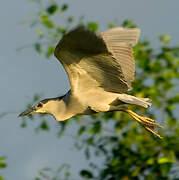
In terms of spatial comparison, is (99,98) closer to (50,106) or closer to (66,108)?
(66,108)

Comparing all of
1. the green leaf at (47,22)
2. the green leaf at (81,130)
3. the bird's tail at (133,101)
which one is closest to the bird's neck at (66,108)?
the bird's tail at (133,101)

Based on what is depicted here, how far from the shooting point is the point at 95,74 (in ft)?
27.6

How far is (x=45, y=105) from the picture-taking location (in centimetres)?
888

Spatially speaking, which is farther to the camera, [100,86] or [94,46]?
[100,86]

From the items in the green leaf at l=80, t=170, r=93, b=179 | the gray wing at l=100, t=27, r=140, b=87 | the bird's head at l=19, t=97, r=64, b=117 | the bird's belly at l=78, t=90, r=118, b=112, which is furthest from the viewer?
the green leaf at l=80, t=170, r=93, b=179

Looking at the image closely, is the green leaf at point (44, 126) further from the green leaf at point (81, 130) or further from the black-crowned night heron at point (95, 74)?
the black-crowned night heron at point (95, 74)

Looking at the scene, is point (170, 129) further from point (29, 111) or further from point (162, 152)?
point (29, 111)

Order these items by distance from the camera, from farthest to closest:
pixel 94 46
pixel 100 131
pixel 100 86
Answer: pixel 100 131, pixel 100 86, pixel 94 46

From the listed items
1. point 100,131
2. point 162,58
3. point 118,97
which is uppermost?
point 162,58

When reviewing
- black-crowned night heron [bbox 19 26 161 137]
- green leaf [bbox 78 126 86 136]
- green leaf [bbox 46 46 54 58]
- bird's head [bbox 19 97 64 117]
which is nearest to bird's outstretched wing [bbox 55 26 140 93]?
black-crowned night heron [bbox 19 26 161 137]

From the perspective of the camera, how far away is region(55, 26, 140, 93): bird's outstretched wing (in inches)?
306

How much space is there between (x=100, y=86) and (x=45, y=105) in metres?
0.63

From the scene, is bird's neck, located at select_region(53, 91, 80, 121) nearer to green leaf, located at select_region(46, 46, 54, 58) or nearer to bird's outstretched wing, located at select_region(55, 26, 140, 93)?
bird's outstretched wing, located at select_region(55, 26, 140, 93)

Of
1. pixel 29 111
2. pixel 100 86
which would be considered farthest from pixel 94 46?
pixel 29 111
